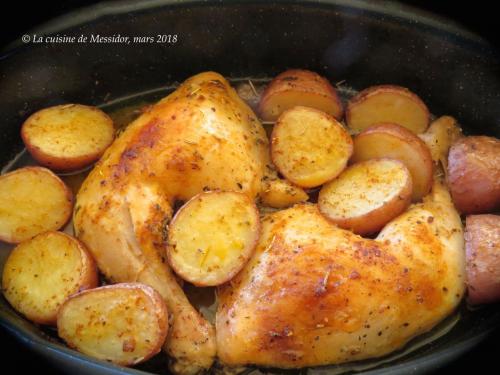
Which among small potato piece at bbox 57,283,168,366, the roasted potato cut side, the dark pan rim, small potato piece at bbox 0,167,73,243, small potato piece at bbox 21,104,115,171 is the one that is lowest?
small potato piece at bbox 57,283,168,366

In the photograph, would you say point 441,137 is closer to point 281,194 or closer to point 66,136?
point 281,194

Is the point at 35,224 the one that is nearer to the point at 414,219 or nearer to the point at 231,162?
the point at 231,162

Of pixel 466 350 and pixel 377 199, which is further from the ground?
pixel 377 199

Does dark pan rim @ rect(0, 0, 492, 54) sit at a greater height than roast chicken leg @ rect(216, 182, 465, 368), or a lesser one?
greater

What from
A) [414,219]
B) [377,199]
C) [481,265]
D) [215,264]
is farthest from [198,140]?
[481,265]

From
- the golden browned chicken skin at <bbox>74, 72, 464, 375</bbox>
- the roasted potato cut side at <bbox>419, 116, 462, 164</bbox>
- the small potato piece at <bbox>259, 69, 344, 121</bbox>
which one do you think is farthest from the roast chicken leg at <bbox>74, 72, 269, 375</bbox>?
the roasted potato cut side at <bbox>419, 116, 462, 164</bbox>

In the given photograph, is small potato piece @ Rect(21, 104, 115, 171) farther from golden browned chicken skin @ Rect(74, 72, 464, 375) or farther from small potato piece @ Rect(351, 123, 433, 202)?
small potato piece @ Rect(351, 123, 433, 202)
